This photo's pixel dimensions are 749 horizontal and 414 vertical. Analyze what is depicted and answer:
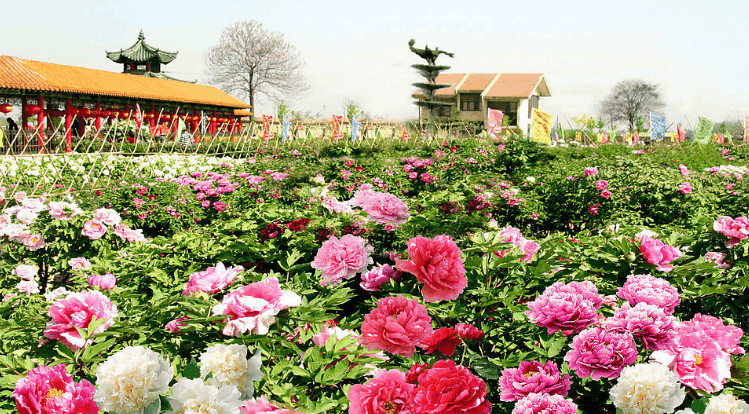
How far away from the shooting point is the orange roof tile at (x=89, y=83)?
1928 cm

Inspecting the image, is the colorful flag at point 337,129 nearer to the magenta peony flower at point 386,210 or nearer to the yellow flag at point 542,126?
the yellow flag at point 542,126

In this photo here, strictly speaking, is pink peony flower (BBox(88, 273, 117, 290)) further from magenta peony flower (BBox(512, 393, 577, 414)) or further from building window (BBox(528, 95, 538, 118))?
building window (BBox(528, 95, 538, 118))

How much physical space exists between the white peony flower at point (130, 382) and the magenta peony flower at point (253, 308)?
22cm

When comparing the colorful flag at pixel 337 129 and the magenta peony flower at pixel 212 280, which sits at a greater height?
the colorful flag at pixel 337 129

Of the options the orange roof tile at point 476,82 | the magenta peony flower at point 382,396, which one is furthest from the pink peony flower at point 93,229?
the orange roof tile at point 476,82

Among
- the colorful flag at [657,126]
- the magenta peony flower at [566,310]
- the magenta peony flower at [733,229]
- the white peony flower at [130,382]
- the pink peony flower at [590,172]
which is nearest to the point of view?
the white peony flower at [130,382]

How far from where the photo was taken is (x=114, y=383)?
124cm

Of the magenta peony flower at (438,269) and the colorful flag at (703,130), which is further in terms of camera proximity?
the colorful flag at (703,130)

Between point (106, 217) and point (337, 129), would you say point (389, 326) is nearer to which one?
point (106, 217)

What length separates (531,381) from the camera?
1388mm

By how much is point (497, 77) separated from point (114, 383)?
4685cm

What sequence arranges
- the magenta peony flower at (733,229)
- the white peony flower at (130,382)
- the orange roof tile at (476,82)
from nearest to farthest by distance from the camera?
the white peony flower at (130,382) < the magenta peony flower at (733,229) < the orange roof tile at (476,82)

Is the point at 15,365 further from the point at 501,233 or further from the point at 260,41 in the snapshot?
the point at 260,41

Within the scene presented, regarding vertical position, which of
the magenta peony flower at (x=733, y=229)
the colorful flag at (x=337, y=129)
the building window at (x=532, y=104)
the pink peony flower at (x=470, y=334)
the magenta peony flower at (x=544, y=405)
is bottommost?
the magenta peony flower at (x=544, y=405)
